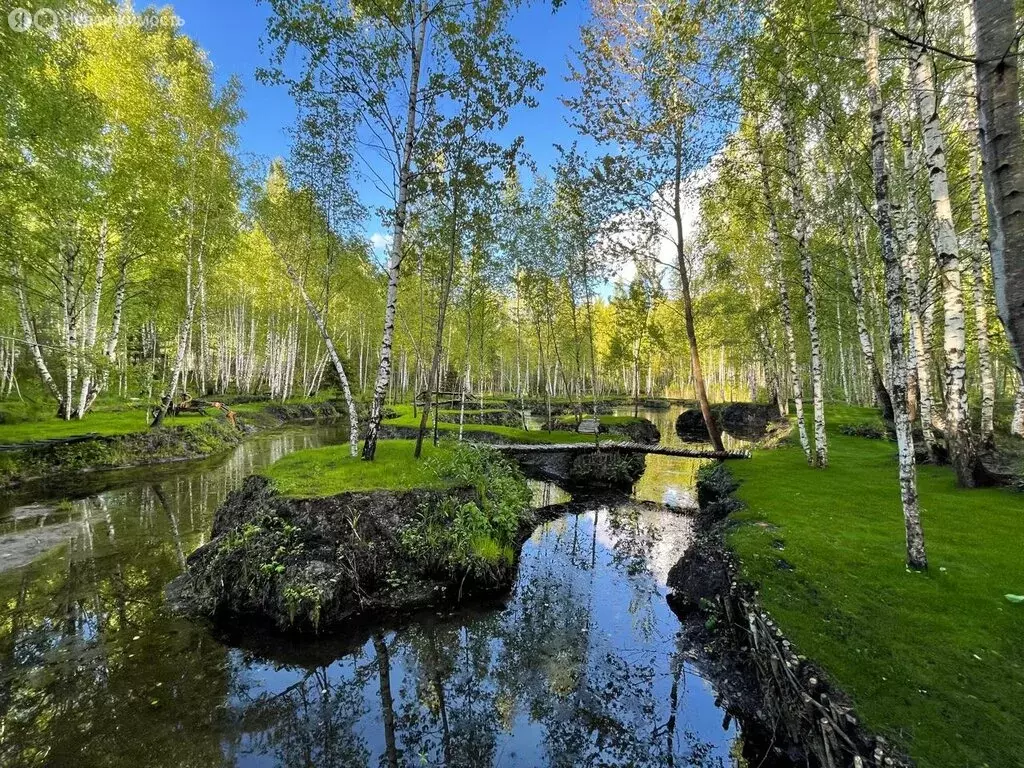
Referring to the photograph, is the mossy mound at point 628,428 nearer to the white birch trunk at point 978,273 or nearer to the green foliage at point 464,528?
the white birch trunk at point 978,273

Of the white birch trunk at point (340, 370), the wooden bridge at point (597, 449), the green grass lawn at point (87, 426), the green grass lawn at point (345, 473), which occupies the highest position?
the white birch trunk at point (340, 370)

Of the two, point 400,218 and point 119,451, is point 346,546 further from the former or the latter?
point 119,451

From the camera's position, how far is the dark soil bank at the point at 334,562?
7.84 metres

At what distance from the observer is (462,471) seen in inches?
443

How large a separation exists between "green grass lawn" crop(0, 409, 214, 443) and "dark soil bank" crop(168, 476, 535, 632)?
14311 mm

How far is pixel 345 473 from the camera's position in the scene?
10609mm

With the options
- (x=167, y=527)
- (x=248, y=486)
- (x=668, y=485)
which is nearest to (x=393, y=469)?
(x=248, y=486)

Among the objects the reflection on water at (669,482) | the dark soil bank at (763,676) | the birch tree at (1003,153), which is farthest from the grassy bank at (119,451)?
the birch tree at (1003,153)

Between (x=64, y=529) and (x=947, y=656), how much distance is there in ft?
59.2

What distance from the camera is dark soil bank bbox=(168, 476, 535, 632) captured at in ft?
25.7

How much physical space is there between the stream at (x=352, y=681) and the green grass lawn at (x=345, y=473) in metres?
2.84

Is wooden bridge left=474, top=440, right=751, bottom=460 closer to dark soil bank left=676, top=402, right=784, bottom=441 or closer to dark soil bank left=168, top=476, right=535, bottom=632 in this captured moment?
dark soil bank left=168, top=476, right=535, bottom=632

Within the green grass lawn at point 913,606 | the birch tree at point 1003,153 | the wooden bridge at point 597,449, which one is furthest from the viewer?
the wooden bridge at point 597,449

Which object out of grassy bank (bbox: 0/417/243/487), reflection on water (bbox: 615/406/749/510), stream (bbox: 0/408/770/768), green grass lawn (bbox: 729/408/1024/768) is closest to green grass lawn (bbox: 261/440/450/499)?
stream (bbox: 0/408/770/768)
